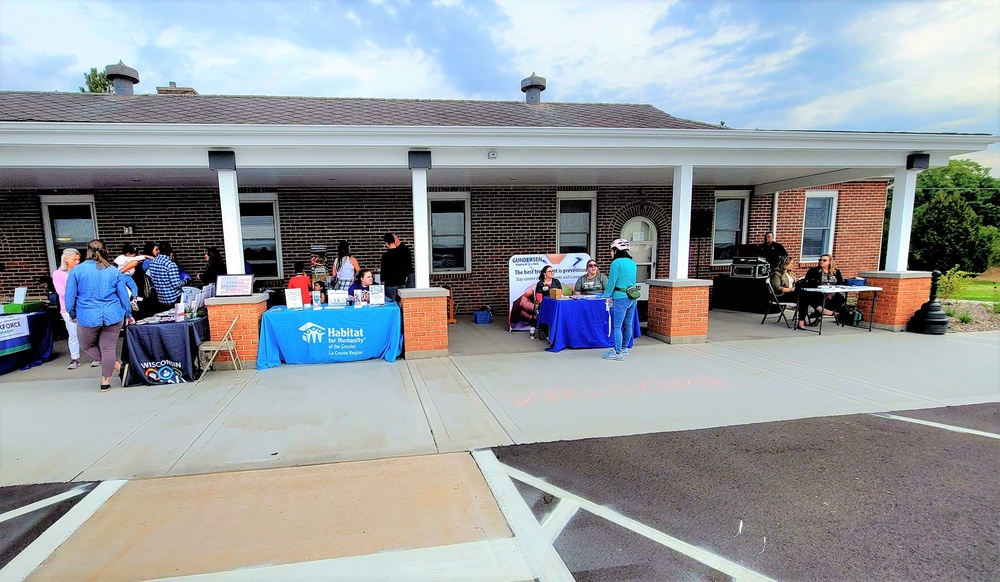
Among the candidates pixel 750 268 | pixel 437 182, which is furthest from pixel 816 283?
pixel 437 182

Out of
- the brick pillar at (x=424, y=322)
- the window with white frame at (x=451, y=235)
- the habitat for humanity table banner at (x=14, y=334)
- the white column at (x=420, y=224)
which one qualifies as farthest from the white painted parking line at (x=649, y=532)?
the window with white frame at (x=451, y=235)

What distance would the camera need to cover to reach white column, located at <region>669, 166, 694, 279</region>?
715cm

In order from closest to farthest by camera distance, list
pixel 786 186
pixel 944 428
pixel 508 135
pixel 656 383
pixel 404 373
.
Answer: pixel 944 428, pixel 656 383, pixel 404 373, pixel 508 135, pixel 786 186

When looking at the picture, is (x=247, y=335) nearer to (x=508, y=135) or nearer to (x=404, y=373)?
(x=404, y=373)

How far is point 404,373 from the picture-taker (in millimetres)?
5707

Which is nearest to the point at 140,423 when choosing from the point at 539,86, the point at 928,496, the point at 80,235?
the point at 928,496

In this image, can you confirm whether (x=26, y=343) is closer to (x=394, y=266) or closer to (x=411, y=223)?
(x=394, y=266)

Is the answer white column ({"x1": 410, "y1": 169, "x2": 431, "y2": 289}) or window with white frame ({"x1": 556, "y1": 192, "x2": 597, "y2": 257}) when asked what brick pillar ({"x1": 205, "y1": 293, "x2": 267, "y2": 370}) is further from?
window with white frame ({"x1": 556, "y1": 192, "x2": 597, "y2": 257})

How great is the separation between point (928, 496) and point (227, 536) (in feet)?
13.9

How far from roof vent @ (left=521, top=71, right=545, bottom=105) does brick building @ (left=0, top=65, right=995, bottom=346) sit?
0.15ft

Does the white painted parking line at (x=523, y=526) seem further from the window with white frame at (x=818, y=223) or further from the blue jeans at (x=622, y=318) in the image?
the window with white frame at (x=818, y=223)

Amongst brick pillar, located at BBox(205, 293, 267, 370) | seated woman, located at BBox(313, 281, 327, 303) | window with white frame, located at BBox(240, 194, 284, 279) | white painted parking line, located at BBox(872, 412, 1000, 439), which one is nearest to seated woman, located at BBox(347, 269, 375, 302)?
seated woman, located at BBox(313, 281, 327, 303)

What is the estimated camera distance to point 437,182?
922 centimetres

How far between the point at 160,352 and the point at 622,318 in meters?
5.78
